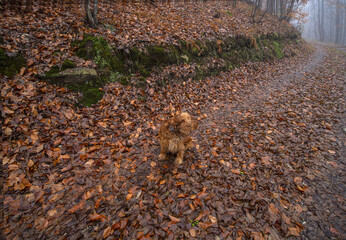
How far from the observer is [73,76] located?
4.53 meters

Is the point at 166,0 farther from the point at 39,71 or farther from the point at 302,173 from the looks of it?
the point at 302,173

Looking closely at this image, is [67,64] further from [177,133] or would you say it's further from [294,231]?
[294,231]

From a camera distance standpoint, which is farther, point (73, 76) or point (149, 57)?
point (149, 57)

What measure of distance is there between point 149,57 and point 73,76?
115 inches

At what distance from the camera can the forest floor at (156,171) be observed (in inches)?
92.9

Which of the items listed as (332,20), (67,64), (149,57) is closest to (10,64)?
(67,64)

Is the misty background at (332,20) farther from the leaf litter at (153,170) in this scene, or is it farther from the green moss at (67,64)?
the green moss at (67,64)

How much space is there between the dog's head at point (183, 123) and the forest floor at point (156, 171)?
1.07 m

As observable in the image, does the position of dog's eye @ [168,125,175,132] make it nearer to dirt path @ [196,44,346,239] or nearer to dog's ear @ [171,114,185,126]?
dog's ear @ [171,114,185,126]

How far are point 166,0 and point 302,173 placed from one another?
461 inches

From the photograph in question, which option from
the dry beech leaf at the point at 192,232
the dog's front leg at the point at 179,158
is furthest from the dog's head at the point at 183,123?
the dry beech leaf at the point at 192,232

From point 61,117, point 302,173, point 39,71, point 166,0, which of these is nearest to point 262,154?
point 302,173

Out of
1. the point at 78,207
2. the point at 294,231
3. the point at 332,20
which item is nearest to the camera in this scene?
the point at 294,231

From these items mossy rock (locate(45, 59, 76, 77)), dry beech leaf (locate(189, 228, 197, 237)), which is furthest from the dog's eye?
mossy rock (locate(45, 59, 76, 77))
